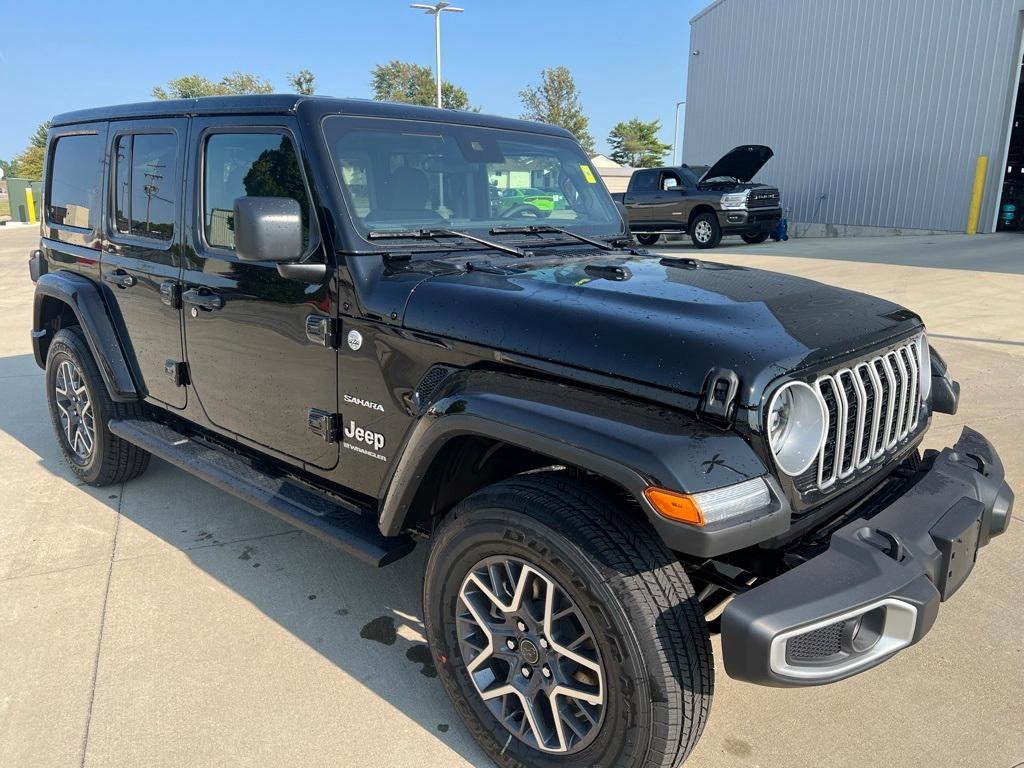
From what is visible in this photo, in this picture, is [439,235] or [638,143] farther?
[638,143]

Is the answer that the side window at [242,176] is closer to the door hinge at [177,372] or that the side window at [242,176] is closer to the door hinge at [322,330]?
the door hinge at [322,330]

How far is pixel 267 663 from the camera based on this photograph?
2785 mm

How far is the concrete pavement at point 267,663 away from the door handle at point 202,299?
1.19 meters

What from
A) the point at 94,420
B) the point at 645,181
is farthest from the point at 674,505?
the point at 645,181

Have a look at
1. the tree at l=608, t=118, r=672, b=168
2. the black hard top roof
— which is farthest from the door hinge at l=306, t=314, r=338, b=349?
the tree at l=608, t=118, r=672, b=168

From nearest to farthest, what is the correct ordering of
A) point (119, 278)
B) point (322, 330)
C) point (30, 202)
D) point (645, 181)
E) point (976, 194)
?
point (322, 330) → point (119, 278) → point (976, 194) → point (645, 181) → point (30, 202)

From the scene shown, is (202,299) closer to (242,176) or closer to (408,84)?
(242,176)

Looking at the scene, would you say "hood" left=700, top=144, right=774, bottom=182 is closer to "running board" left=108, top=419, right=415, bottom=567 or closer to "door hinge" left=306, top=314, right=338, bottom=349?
"running board" left=108, top=419, right=415, bottom=567

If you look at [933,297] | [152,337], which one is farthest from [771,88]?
[152,337]

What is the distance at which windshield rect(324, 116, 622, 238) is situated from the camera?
2.80 metres

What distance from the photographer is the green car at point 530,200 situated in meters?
3.26

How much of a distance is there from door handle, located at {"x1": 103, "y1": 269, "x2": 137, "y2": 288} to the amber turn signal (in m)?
2.95

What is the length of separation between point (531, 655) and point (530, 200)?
1.98 metres

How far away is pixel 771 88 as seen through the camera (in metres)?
21.4
